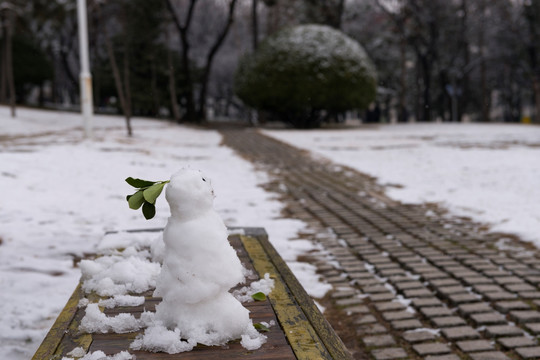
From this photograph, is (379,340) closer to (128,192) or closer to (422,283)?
(422,283)

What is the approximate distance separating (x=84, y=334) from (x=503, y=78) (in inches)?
1715

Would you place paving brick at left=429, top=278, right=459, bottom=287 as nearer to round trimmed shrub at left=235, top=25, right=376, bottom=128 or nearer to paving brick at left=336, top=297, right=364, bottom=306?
paving brick at left=336, top=297, right=364, bottom=306

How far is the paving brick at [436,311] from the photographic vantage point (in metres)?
3.56

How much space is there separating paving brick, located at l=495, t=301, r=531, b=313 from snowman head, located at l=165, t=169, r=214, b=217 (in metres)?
2.49

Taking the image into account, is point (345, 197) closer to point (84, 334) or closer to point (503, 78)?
point (84, 334)

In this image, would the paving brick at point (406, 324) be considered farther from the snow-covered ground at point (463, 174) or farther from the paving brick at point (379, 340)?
the snow-covered ground at point (463, 174)

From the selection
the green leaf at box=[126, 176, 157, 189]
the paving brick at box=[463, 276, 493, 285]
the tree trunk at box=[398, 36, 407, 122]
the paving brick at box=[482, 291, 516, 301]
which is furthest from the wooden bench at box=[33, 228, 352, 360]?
the tree trunk at box=[398, 36, 407, 122]

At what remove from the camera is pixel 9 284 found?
393 cm

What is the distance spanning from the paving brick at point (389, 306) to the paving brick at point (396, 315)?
7 centimetres

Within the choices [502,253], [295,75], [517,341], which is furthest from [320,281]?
[295,75]

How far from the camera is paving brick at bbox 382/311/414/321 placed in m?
3.52

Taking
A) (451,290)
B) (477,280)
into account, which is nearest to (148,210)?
(451,290)

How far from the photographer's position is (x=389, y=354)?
3.04m

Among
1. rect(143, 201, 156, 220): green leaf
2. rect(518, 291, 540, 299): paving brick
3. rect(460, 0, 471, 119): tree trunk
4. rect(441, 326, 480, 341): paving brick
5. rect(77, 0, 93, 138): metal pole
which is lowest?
rect(441, 326, 480, 341): paving brick
